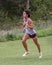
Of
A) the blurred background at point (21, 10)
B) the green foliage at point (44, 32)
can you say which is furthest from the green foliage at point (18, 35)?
the blurred background at point (21, 10)

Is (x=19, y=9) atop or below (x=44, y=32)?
below

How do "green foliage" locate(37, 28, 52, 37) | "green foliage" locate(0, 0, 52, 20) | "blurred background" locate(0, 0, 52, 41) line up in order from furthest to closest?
"green foliage" locate(0, 0, 52, 20) < "blurred background" locate(0, 0, 52, 41) < "green foliage" locate(37, 28, 52, 37)

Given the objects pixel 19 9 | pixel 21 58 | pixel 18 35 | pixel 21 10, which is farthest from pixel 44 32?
pixel 21 58

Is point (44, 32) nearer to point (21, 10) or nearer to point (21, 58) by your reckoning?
point (21, 10)

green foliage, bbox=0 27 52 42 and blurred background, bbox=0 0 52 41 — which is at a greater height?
green foliage, bbox=0 27 52 42

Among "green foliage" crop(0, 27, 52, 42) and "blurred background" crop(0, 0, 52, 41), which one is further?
"blurred background" crop(0, 0, 52, 41)

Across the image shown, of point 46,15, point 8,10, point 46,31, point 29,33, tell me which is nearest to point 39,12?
point 46,15

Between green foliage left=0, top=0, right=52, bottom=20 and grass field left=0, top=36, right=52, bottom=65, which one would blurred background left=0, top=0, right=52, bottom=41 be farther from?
grass field left=0, top=36, right=52, bottom=65

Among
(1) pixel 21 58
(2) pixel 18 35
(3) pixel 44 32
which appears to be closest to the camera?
(1) pixel 21 58

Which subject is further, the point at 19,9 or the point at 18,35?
the point at 19,9

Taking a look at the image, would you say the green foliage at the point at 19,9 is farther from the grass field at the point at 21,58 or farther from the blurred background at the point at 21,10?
the grass field at the point at 21,58

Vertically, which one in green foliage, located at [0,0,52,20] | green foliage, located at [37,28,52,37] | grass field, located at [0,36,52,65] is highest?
Result: grass field, located at [0,36,52,65]

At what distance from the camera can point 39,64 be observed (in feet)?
33.4

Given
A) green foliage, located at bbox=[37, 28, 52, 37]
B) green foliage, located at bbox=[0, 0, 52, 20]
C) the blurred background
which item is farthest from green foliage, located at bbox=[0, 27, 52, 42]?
green foliage, located at bbox=[0, 0, 52, 20]
